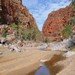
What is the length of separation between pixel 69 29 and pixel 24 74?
118 meters

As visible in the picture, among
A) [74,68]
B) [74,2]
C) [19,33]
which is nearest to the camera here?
[74,68]

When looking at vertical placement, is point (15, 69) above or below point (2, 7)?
below

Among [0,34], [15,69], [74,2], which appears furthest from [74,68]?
[0,34]

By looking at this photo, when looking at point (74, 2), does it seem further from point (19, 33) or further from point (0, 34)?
point (19, 33)

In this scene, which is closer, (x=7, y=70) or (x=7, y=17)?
(x=7, y=70)

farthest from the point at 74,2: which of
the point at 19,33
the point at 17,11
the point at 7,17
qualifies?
the point at 17,11

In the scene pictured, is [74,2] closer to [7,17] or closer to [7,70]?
[7,70]

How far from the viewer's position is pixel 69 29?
5773 inches

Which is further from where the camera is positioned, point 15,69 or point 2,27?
point 2,27

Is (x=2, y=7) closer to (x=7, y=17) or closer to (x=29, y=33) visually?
(x=7, y=17)

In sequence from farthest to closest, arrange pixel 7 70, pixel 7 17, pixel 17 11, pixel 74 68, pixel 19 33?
1. pixel 17 11
2. pixel 7 17
3. pixel 19 33
4. pixel 7 70
5. pixel 74 68

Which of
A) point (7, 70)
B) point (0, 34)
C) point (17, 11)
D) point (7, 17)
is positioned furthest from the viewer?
point (17, 11)

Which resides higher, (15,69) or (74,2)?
(74,2)

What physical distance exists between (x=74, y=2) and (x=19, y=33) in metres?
87.3
